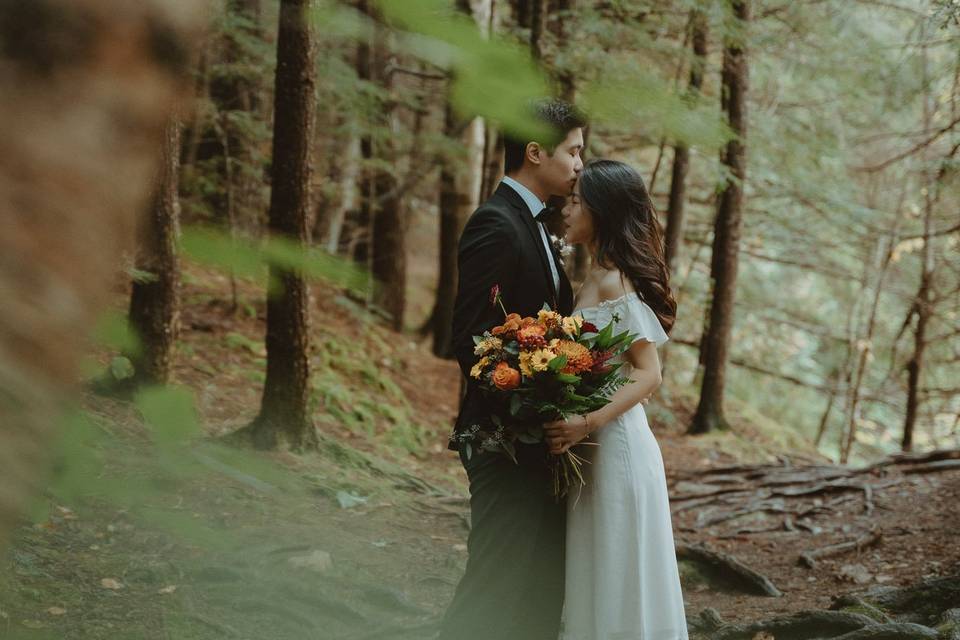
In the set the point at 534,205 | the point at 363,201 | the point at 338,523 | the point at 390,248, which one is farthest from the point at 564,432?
the point at 363,201

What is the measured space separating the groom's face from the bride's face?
64 mm

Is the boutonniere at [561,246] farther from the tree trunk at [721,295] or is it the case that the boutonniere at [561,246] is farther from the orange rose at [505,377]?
the tree trunk at [721,295]

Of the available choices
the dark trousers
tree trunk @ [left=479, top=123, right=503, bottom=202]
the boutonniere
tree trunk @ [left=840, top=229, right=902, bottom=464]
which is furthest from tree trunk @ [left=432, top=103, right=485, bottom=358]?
the dark trousers

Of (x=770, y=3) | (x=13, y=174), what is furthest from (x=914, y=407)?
(x=13, y=174)

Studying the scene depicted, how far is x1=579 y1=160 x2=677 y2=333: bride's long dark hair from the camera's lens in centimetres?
363

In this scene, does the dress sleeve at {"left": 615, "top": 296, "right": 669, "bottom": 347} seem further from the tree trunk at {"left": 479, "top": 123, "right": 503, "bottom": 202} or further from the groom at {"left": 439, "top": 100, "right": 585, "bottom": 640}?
the tree trunk at {"left": 479, "top": 123, "right": 503, "bottom": 202}

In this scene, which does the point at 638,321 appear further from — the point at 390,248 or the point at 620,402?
the point at 390,248

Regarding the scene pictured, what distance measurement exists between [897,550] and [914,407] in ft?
27.0

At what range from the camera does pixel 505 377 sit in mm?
3178

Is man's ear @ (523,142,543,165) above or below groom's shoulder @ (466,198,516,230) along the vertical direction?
above

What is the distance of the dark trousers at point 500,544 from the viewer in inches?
135

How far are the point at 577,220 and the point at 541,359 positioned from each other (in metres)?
0.82

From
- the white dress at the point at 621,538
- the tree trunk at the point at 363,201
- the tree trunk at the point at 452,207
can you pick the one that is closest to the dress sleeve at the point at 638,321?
the white dress at the point at 621,538

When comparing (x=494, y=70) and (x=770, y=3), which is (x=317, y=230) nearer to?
(x=770, y=3)
